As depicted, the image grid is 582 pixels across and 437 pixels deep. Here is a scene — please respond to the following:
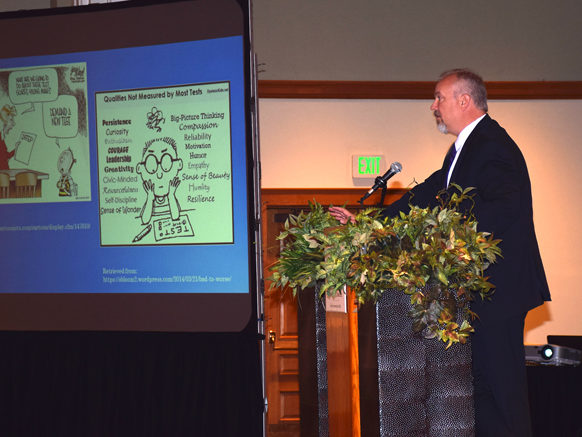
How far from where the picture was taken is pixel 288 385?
5453 mm

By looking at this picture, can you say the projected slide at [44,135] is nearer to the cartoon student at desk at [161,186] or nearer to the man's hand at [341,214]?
the cartoon student at desk at [161,186]

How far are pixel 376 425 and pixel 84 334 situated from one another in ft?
5.39

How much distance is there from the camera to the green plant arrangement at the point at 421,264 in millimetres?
1607

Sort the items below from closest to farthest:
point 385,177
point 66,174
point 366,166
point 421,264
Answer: point 421,264
point 385,177
point 66,174
point 366,166

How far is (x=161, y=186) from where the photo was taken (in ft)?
9.20

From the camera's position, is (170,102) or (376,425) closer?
(376,425)

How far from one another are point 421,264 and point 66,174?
1897 mm

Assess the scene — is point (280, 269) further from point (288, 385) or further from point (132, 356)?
point (288, 385)

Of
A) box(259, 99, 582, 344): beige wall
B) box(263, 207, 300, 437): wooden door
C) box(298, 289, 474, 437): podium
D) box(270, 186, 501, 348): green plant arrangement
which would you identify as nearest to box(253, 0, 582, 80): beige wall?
box(259, 99, 582, 344): beige wall

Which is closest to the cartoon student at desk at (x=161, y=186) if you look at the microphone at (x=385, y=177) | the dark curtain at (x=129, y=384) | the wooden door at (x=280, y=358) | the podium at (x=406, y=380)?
the dark curtain at (x=129, y=384)

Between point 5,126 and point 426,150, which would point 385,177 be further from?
point 426,150

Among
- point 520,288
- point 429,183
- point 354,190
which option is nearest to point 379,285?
point 520,288

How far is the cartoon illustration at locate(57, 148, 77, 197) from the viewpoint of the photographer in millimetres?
2848

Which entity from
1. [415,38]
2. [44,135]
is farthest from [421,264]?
[415,38]
